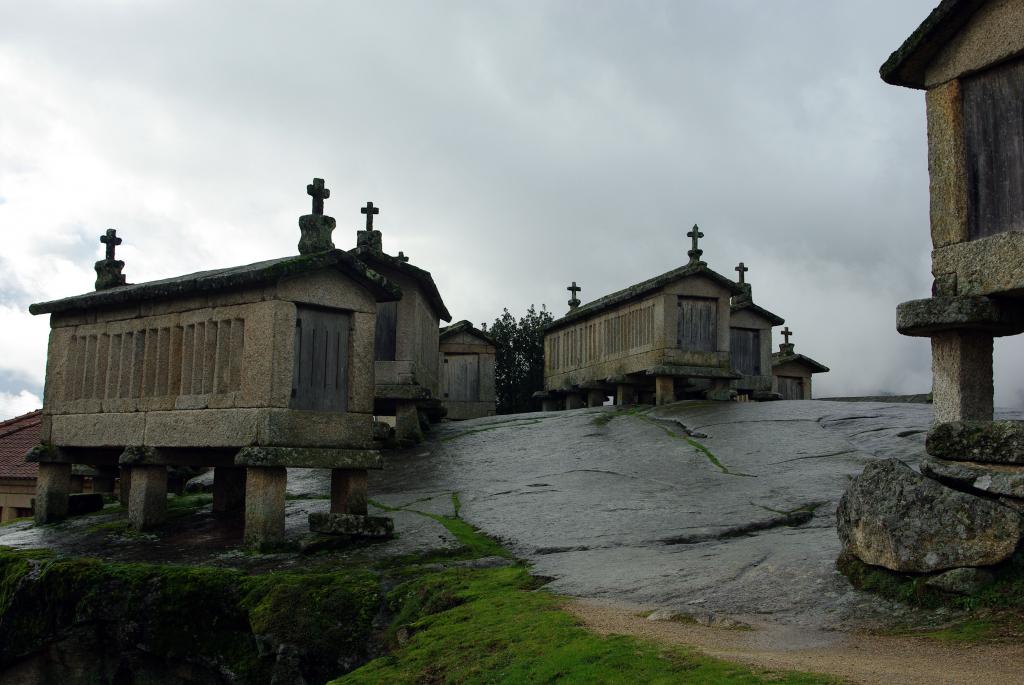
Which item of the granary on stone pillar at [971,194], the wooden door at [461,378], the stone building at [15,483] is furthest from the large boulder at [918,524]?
the wooden door at [461,378]

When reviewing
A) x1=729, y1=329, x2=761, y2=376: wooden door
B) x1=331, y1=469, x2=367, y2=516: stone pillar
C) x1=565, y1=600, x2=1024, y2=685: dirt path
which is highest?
x1=729, y1=329, x2=761, y2=376: wooden door

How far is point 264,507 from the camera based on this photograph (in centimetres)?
1030

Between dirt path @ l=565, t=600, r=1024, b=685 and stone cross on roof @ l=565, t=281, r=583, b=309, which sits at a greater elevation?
stone cross on roof @ l=565, t=281, r=583, b=309

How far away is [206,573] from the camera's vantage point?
8898 mm

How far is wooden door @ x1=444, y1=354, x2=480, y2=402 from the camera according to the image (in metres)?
27.0

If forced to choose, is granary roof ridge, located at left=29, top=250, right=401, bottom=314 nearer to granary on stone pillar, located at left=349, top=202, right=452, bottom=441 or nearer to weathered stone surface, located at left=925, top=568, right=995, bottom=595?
granary on stone pillar, located at left=349, top=202, right=452, bottom=441

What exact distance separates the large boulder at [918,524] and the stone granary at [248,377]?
17.6 feet

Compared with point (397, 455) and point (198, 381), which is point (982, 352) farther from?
point (397, 455)

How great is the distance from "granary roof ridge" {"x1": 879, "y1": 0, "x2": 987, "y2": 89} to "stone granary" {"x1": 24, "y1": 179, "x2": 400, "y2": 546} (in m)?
5.85

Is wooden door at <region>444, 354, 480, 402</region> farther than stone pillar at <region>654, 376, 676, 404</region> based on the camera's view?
Yes

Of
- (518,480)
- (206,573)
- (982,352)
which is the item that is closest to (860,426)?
(518,480)

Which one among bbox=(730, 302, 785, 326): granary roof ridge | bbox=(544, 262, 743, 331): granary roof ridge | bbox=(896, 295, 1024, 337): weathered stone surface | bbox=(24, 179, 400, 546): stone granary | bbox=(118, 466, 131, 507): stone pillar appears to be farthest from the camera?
bbox=(730, 302, 785, 326): granary roof ridge

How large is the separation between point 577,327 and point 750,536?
16.3 m

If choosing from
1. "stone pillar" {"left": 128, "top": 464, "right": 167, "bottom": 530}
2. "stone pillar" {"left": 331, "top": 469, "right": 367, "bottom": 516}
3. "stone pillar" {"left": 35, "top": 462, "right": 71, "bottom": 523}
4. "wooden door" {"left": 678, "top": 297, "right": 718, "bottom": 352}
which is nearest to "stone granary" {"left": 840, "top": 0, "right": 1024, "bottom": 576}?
"stone pillar" {"left": 331, "top": 469, "right": 367, "bottom": 516}
